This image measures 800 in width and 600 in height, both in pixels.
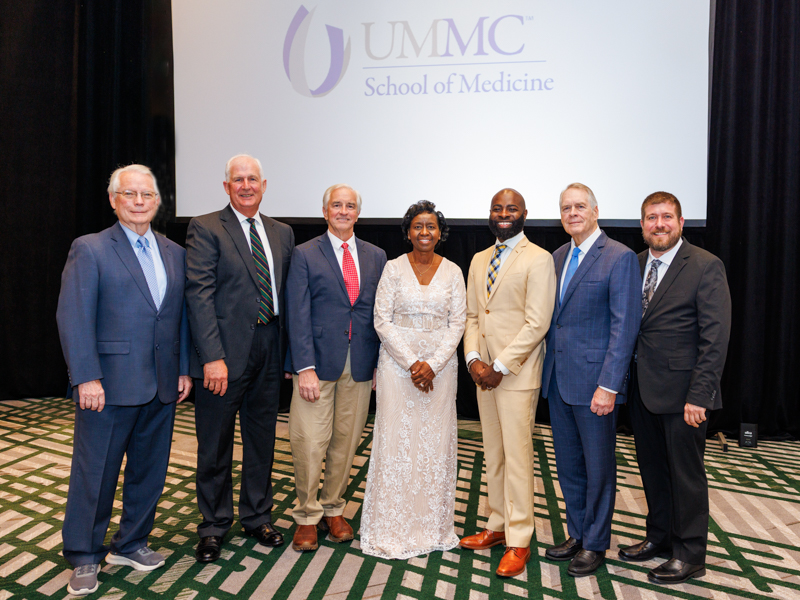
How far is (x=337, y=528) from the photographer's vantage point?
8.82 ft

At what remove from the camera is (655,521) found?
2557mm

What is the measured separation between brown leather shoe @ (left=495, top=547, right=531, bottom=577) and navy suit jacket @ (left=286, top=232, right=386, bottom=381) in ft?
3.46

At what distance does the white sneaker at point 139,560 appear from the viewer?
2.40 metres

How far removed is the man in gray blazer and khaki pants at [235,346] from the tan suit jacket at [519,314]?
41.7 inches

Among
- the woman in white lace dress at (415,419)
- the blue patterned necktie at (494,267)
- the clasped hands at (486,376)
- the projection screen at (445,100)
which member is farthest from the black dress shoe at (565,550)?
the projection screen at (445,100)

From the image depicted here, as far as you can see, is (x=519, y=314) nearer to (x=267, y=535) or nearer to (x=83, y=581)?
(x=267, y=535)

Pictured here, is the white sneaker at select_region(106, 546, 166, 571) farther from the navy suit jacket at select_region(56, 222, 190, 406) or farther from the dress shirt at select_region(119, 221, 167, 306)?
the dress shirt at select_region(119, 221, 167, 306)

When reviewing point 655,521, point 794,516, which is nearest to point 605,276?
point 655,521

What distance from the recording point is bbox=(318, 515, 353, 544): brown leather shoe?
8.73 feet

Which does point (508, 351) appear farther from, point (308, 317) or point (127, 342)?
point (127, 342)

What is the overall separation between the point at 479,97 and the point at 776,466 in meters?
3.61

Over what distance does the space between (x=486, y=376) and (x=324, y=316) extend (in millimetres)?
849

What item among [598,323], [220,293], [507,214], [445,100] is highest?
[445,100]

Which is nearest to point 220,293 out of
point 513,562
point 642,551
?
point 513,562
